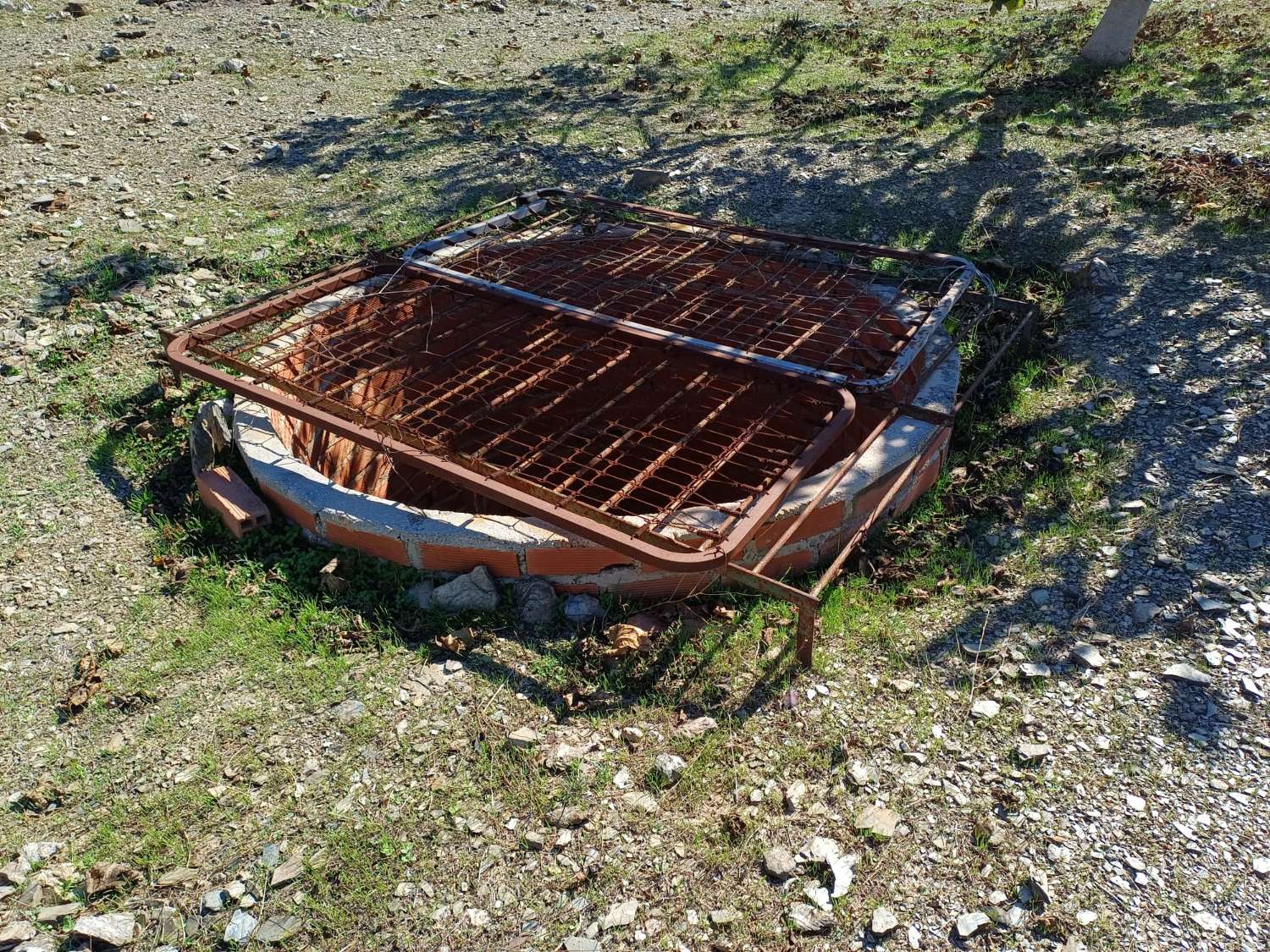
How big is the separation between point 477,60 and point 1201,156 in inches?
265

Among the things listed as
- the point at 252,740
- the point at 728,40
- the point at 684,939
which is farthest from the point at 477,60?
the point at 684,939

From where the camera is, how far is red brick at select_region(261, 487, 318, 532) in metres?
3.56

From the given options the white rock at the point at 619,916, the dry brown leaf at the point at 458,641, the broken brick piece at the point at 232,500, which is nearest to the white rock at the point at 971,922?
the white rock at the point at 619,916

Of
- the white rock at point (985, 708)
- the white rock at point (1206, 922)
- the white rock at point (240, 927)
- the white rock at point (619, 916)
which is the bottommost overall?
the white rock at point (240, 927)

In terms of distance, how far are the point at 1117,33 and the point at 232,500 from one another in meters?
8.77

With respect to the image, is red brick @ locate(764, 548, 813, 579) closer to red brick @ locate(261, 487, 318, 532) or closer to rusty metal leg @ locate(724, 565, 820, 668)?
rusty metal leg @ locate(724, 565, 820, 668)

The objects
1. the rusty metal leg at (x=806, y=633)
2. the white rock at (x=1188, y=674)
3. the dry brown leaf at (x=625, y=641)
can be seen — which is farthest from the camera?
the dry brown leaf at (x=625, y=641)

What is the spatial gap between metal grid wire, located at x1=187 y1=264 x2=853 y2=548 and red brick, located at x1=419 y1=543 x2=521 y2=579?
294mm

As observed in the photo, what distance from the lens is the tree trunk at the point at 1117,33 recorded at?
826 cm

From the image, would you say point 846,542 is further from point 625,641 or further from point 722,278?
point 722,278

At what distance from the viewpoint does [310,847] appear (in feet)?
8.10

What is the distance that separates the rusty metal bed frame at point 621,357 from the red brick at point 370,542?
33 centimetres

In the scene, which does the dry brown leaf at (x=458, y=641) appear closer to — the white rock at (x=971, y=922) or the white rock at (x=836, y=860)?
the white rock at (x=836, y=860)

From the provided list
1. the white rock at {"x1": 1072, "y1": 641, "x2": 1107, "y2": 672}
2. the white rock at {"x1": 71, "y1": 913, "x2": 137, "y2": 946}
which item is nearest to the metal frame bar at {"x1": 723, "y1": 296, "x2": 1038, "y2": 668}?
the white rock at {"x1": 1072, "y1": 641, "x2": 1107, "y2": 672}
